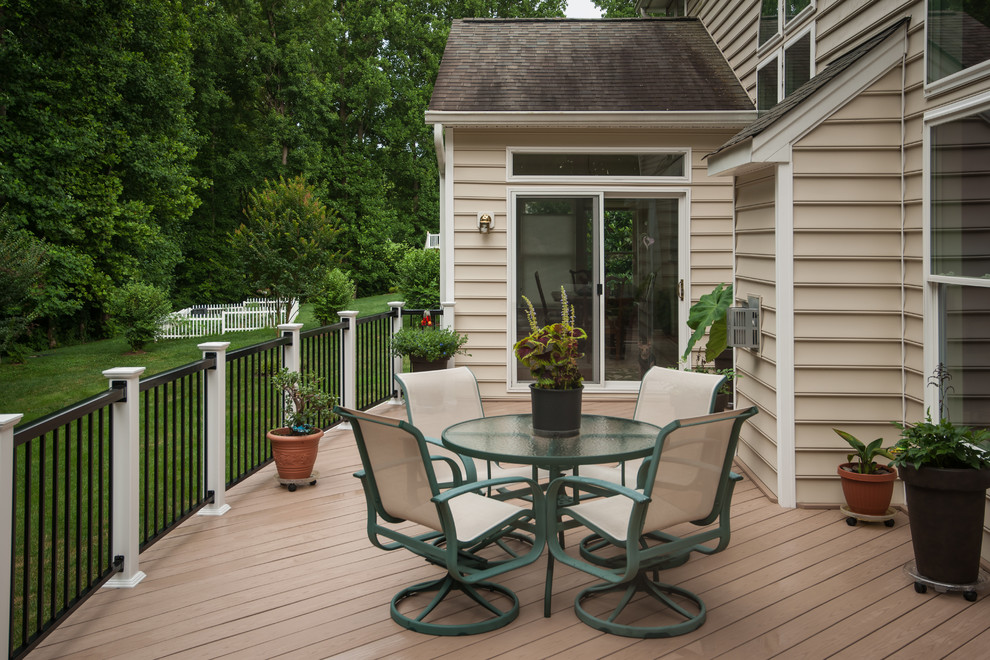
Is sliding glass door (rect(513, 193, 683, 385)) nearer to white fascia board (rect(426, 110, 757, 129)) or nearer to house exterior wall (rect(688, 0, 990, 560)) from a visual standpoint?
white fascia board (rect(426, 110, 757, 129))

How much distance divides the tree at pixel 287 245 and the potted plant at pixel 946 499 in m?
13.6

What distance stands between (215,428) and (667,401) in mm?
2608

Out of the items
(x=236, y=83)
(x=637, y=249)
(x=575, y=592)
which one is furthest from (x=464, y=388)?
(x=236, y=83)

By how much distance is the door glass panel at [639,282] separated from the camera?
26.9ft

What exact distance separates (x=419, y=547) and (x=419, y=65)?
26143 mm

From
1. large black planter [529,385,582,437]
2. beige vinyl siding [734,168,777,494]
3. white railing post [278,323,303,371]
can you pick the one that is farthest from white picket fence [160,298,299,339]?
large black planter [529,385,582,437]

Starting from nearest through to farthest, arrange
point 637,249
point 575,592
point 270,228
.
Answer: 1. point 575,592
2. point 637,249
3. point 270,228

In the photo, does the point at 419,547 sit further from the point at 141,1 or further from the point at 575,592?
the point at 141,1

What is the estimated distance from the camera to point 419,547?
3084 millimetres

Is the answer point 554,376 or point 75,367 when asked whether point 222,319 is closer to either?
point 75,367

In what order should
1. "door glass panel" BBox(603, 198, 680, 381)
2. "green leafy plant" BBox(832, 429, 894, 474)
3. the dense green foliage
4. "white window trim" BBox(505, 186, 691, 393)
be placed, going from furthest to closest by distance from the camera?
1. the dense green foliage
2. "door glass panel" BBox(603, 198, 680, 381)
3. "white window trim" BBox(505, 186, 691, 393)
4. "green leafy plant" BBox(832, 429, 894, 474)

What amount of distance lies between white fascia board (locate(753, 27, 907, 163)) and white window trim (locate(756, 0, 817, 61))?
146cm

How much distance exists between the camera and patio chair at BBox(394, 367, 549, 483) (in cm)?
425

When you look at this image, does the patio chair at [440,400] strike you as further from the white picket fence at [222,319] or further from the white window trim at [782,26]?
the white picket fence at [222,319]
